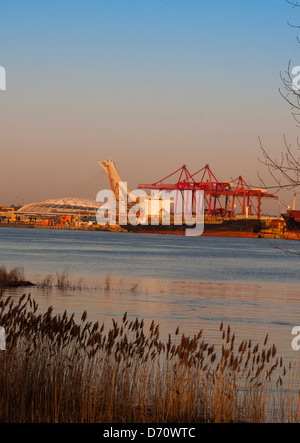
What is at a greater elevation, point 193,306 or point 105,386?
point 105,386

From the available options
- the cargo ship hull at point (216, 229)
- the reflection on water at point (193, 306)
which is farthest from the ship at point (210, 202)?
the reflection on water at point (193, 306)

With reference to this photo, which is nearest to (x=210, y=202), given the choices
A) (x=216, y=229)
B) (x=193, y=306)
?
(x=216, y=229)

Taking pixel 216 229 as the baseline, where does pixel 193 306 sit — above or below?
below

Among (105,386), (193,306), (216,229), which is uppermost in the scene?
(105,386)

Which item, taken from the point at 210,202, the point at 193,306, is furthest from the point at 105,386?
the point at 210,202

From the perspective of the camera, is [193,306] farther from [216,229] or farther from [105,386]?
[216,229]

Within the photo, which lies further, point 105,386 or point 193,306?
point 193,306

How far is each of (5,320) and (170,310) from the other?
41.2 feet

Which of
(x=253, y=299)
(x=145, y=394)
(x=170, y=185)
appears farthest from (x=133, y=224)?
(x=145, y=394)

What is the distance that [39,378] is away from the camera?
6.72 meters

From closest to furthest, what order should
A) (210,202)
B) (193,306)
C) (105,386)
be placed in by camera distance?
(105,386), (193,306), (210,202)

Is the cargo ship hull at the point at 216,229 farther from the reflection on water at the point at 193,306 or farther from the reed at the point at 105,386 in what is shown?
the reed at the point at 105,386

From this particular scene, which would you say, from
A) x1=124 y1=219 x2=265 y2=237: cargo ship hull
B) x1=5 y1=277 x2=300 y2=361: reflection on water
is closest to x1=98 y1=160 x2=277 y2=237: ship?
x1=124 y1=219 x2=265 y2=237: cargo ship hull

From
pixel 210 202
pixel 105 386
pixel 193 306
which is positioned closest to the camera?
pixel 105 386
